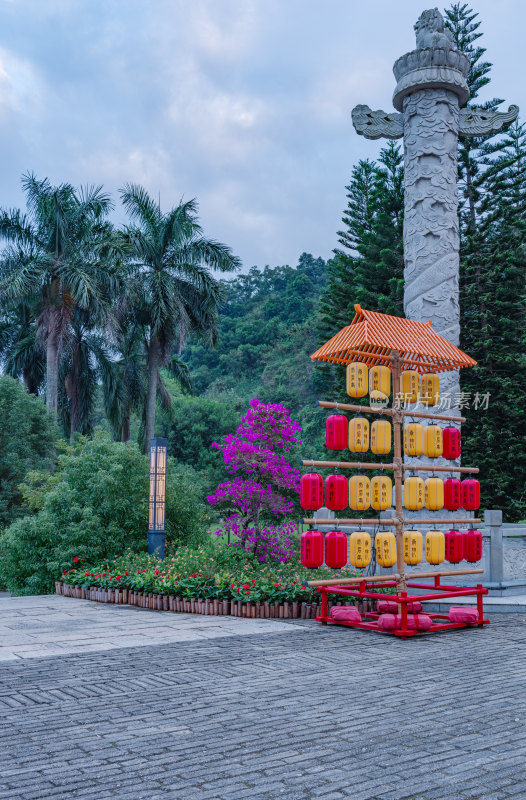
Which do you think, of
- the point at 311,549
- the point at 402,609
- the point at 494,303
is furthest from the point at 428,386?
the point at 494,303

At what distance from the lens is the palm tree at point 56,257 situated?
19.4 metres

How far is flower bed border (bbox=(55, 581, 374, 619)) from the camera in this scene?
8031mm

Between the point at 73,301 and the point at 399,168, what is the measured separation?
10.3 m

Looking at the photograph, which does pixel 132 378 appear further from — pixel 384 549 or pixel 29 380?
pixel 384 549

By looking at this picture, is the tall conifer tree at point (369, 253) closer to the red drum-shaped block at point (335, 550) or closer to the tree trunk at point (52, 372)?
the tree trunk at point (52, 372)

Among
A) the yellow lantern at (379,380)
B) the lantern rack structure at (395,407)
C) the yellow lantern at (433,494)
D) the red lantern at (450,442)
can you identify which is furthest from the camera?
the red lantern at (450,442)

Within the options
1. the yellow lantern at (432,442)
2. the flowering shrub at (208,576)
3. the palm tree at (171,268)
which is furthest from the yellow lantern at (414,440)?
the palm tree at (171,268)

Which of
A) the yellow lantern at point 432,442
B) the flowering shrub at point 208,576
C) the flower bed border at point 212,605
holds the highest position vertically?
the yellow lantern at point 432,442

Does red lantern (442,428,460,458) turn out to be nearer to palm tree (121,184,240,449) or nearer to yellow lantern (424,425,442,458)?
yellow lantern (424,425,442,458)

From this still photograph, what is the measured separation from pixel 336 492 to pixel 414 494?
101 centimetres

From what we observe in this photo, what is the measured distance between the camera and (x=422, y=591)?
9.57 metres

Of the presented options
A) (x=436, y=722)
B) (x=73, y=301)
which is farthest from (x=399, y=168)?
(x=436, y=722)

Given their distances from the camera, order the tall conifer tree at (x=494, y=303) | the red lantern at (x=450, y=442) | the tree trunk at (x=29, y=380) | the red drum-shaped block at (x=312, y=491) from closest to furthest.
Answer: the red drum-shaped block at (x=312, y=491) < the red lantern at (x=450, y=442) < the tall conifer tree at (x=494, y=303) < the tree trunk at (x=29, y=380)

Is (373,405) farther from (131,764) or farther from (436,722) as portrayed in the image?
(131,764)
